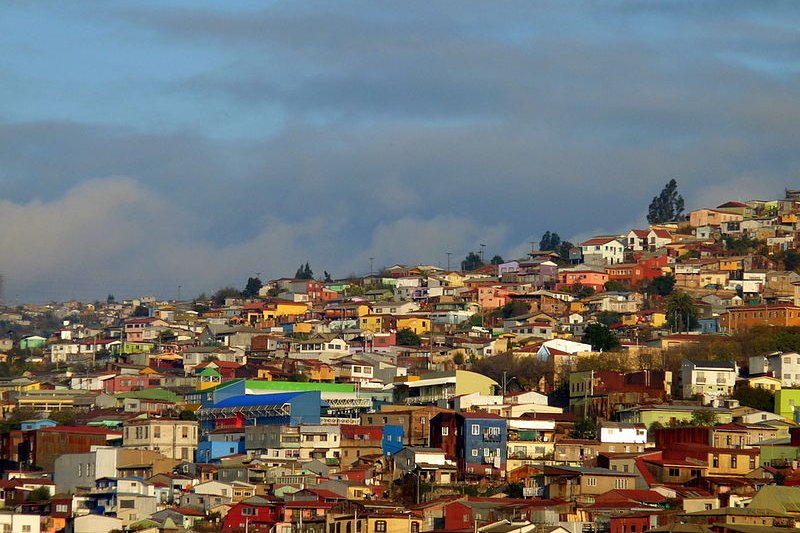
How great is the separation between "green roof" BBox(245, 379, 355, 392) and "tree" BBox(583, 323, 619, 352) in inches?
475

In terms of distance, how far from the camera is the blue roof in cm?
6319

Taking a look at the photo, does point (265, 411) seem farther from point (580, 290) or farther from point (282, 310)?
point (580, 290)

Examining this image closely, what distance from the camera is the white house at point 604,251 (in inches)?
4166

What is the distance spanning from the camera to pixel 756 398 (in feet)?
216

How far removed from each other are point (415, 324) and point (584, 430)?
2763 cm

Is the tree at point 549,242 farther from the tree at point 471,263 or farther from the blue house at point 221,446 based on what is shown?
the blue house at point 221,446

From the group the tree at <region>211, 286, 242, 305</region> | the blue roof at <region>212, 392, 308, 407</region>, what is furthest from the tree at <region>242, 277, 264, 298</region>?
the blue roof at <region>212, 392, 308, 407</region>

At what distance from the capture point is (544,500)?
50781mm

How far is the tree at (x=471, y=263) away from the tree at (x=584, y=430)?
58.0 m

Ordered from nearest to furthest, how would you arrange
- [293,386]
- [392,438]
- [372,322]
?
1. [392,438]
2. [293,386]
3. [372,322]

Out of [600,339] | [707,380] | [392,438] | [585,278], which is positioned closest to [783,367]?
[707,380]

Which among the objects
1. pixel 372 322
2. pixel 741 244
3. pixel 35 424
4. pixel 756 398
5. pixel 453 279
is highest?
pixel 741 244

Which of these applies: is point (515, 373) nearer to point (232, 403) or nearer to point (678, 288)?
point (232, 403)

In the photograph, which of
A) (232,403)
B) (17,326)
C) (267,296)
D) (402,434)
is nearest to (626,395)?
(402,434)
